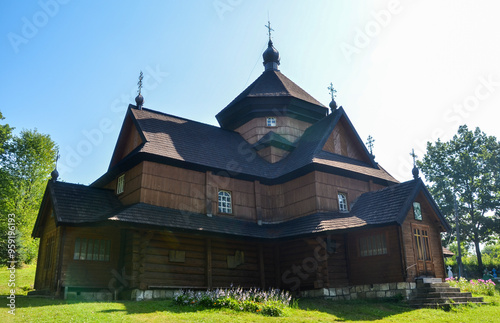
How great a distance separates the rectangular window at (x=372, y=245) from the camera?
17.0m

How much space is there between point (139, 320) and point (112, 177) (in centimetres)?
1112

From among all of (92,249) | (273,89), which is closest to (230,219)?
(92,249)

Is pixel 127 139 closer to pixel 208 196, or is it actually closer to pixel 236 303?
pixel 208 196

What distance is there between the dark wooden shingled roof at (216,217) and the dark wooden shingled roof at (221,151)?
2179mm

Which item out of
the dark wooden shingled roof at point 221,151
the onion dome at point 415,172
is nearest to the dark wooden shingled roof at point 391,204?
the onion dome at point 415,172

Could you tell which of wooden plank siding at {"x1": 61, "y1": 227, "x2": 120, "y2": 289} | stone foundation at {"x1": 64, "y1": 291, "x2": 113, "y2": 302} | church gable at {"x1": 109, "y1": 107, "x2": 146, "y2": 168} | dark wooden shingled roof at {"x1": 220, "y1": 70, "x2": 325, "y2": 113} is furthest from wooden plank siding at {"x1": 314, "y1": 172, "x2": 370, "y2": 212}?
stone foundation at {"x1": 64, "y1": 291, "x2": 113, "y2": 302}

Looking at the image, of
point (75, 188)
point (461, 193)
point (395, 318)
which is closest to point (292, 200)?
point (395, 318)

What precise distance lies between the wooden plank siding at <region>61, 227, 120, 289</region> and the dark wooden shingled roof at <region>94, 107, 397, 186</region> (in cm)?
340

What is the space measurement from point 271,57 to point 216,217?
1452 centimetres

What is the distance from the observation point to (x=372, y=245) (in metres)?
17.4

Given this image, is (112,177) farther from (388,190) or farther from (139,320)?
(388,190)

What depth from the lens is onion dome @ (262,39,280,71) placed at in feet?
93.4

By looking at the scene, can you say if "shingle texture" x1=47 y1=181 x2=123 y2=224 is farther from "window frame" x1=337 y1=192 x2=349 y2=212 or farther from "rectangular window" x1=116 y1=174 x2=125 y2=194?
"window frame" x1=337 y1=192 x2=349 y2=212

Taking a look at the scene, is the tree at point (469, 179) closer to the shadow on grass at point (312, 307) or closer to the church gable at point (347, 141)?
the church gable at point (347, 141)
